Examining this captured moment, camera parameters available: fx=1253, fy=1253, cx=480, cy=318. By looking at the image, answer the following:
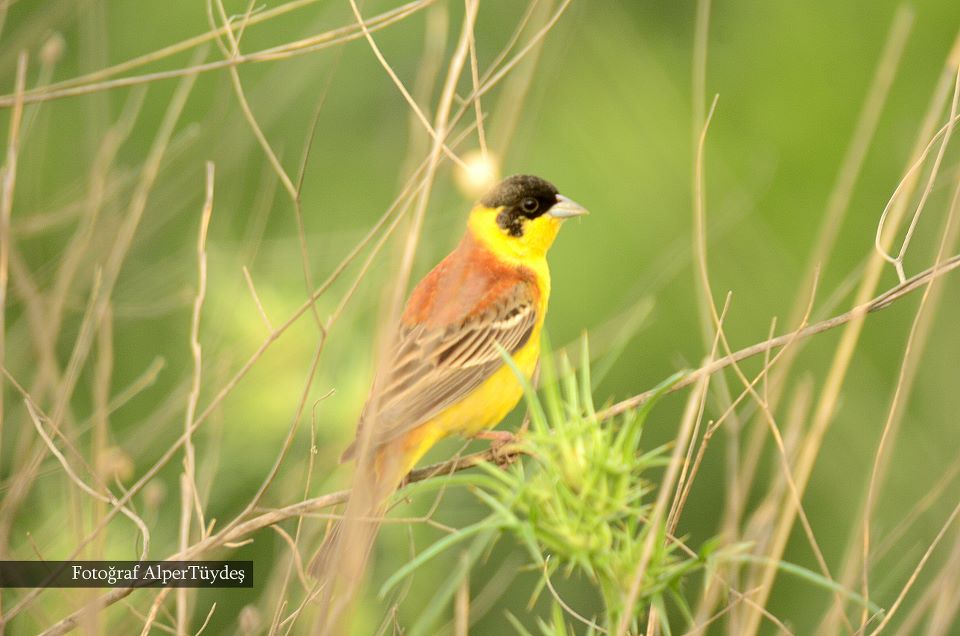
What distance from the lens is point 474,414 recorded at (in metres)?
4.55

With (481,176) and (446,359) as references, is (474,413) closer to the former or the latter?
(446,359)

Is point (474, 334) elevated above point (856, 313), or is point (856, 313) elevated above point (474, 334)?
point (856, 313)

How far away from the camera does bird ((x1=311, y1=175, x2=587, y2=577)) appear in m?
4.36

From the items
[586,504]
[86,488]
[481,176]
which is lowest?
[586,504]

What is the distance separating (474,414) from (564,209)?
41.1 inches

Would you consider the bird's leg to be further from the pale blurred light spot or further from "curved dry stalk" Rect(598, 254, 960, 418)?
the pale blurred light spot

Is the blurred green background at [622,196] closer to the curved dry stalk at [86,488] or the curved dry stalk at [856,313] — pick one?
the curved dry stalk at [86,488]

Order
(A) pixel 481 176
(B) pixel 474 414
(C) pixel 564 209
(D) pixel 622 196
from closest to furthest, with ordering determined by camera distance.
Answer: (A) pixel 481 176, (B) pixel 474 414, (C) pixel 564 209, (D) pixel 622 196

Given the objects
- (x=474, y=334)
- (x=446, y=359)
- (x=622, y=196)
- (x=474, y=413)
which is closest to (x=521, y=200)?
(x=474, y=334)

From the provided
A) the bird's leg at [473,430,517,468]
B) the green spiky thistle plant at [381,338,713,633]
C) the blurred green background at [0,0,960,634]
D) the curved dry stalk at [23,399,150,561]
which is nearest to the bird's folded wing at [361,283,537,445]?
the bird's leg at [473,430,517,468]

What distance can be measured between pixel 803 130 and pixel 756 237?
5.06ft

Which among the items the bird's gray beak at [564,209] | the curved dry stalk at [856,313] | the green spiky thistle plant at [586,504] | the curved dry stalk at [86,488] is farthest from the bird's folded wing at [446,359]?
the green spiky thistle plant at [586,504]

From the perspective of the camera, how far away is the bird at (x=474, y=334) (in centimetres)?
436

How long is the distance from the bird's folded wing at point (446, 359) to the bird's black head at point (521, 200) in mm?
456
